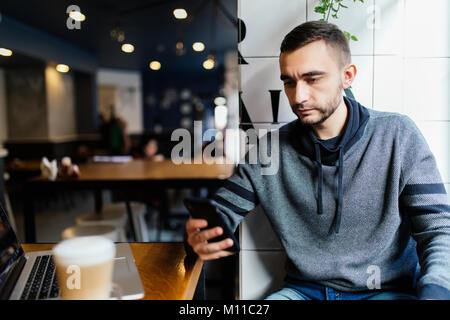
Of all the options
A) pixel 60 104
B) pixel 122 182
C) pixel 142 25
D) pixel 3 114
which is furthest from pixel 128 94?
pixel 122 182

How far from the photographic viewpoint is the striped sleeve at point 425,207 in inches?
34.3

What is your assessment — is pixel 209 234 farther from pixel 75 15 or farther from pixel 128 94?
pixel 128 94

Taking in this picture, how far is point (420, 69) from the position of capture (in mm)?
1193

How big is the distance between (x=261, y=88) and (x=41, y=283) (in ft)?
2.96

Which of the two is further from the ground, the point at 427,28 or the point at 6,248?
the point at 427,28

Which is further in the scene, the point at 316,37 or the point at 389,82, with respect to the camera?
the point at 389,82

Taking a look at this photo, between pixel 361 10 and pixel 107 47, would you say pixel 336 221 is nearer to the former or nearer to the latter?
pixel 361 10

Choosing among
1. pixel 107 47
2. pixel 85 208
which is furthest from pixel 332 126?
pixel 107 47

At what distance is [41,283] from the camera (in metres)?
0.77

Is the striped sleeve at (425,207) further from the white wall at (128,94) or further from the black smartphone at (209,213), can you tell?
the white wall at (128,94)

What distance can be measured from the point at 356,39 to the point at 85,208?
506 centimetres

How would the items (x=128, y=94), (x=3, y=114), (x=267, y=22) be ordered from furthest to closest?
(x=128, y=94) → (x=3, y=114) → (x=267, y=22)

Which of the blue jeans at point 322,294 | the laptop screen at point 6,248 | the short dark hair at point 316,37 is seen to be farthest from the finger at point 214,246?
the short dark hair at point 316,37

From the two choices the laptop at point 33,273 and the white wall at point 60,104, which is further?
the white wall at point 60,104
